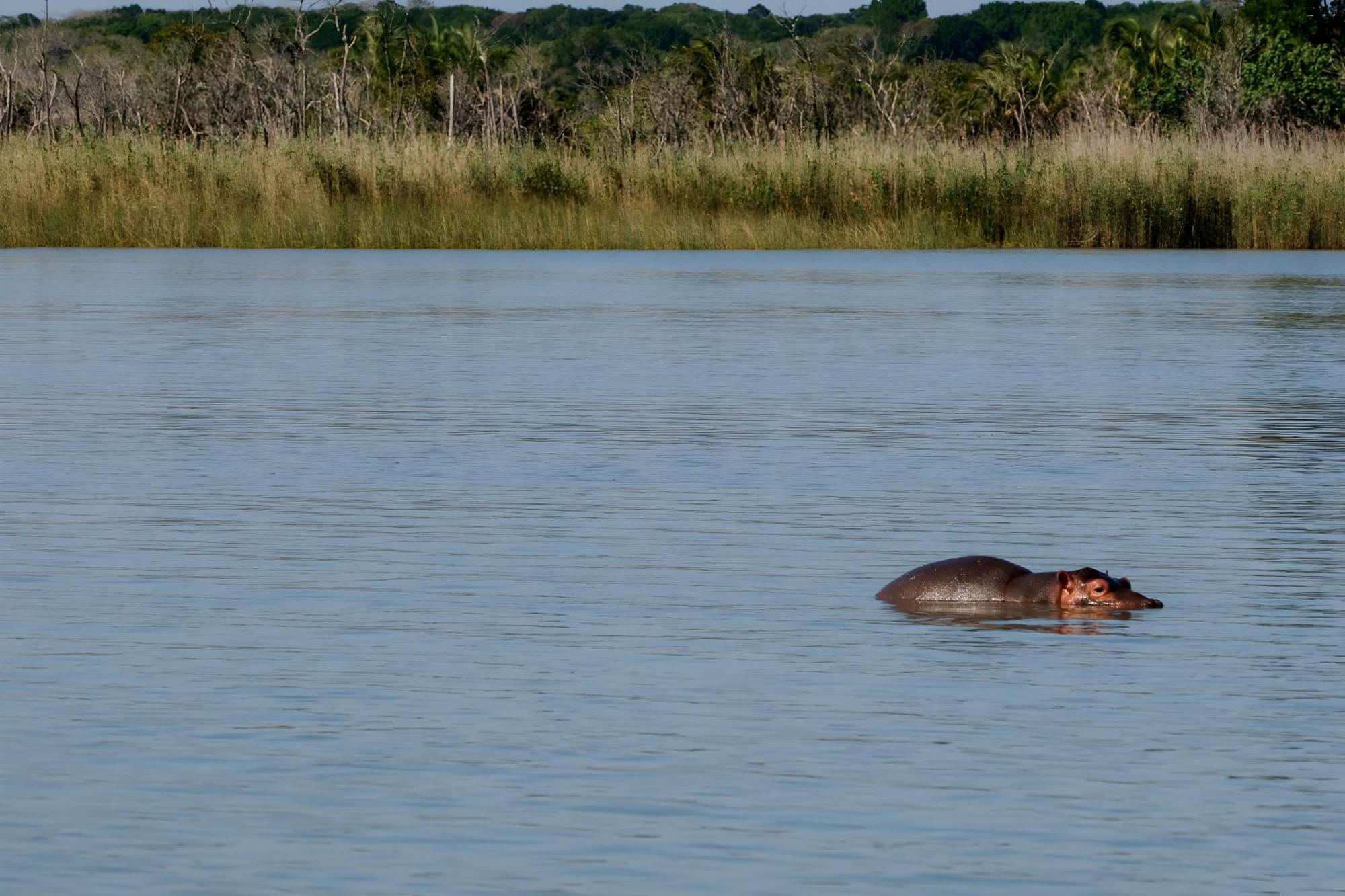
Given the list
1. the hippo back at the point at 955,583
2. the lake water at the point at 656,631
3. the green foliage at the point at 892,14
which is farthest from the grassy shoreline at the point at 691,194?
the green foliage at the point at 892,14

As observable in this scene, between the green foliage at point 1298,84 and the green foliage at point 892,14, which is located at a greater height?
the green foliage at point 892,14

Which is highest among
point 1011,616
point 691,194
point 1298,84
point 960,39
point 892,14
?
point 892,14

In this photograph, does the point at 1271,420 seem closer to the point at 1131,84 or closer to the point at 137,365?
the point at 137,365

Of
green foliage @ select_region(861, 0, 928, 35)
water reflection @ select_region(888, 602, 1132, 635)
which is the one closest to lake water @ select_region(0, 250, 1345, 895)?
water reflection @ select_region(888, 602, 1132, 635)

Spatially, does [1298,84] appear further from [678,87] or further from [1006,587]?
[1006,587]

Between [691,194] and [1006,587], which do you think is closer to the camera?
[1006,587]

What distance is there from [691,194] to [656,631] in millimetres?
21363

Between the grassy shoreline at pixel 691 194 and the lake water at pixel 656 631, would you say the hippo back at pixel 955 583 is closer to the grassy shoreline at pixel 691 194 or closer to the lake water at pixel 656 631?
the lake water at pixel 656 631

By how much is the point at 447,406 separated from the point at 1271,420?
3602 millimetres

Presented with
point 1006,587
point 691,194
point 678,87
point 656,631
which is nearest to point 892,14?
point 678,87

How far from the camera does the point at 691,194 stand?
1054 inches

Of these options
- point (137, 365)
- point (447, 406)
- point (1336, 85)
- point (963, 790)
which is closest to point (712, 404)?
point (447, 406)

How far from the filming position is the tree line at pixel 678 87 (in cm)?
3453

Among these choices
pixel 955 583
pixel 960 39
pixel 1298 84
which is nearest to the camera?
pixel 955 583
